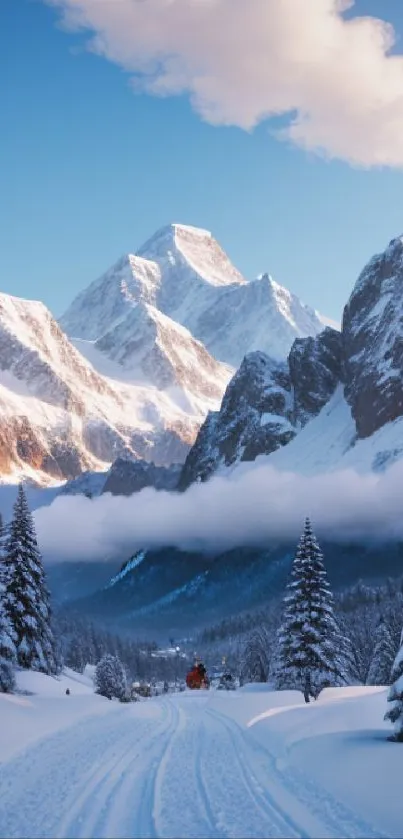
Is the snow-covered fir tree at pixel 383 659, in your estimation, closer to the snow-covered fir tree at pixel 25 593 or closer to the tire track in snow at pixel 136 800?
the snow-covered fir tree at pixel 25 593

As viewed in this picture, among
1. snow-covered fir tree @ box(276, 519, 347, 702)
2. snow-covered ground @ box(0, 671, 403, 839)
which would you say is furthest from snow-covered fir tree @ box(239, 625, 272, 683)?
snow-covered ground @ box(0, 671, 403, 839)

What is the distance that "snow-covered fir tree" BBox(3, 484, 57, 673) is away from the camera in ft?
148

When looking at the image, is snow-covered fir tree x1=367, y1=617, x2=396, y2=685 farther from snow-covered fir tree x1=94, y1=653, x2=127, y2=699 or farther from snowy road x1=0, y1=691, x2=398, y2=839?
snowy road x1=0, y1=691, x2=398, y2=839

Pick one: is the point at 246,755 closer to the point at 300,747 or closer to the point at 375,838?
the point at 300,747

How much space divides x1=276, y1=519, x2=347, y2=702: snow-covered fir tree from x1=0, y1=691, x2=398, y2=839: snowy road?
22710mm

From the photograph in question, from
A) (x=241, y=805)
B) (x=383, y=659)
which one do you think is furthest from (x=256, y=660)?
(x=241, y=805)

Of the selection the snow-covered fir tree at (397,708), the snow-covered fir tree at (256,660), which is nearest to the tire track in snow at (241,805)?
the snow-covered fir tree at (397,708)

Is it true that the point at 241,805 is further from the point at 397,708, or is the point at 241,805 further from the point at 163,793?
the point at 397,708

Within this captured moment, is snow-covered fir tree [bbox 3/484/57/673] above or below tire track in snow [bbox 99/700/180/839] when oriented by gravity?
above

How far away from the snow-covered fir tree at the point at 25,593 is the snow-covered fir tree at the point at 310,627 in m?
14.1

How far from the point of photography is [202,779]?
13.8 meters

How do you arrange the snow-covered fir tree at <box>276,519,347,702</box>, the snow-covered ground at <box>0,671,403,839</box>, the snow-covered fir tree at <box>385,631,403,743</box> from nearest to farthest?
the snow-covered ground at <box>0,671,403,839</box> → the snow-covered fir tree at <box>385,631,403,743</box> → the snow-covered fir tree at <box>276,519,347,702</box>

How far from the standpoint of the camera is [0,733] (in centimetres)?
2209

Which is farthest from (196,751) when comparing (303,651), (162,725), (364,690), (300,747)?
(364,690)
